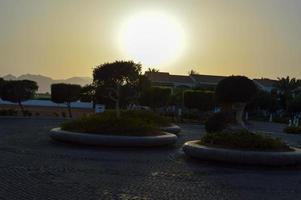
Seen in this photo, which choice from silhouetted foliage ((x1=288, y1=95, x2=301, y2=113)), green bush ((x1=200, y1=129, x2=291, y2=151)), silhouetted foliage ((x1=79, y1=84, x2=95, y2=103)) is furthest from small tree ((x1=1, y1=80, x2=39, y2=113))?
silhouetted foliage ((x1=288, y1=95, x2=301, y2=113))

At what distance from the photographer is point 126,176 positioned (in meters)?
11.1

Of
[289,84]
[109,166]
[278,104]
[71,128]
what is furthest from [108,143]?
[289,84]

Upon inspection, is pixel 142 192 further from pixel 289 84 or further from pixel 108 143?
pixel 289 84

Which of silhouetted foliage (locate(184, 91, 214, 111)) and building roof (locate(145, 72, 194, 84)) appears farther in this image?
building roof (locate(145, 72, 194, 84))

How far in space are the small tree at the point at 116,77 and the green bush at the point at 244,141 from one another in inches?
247

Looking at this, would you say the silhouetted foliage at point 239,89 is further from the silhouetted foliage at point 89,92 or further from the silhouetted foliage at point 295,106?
the silhouetted foliage at point 295,106

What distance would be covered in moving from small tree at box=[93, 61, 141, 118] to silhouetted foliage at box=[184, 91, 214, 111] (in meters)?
20.8

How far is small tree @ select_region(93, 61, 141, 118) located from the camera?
20484 millimetres

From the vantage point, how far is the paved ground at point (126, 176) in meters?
9.32

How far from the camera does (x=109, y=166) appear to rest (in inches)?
493

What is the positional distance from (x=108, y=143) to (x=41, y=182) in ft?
21.6

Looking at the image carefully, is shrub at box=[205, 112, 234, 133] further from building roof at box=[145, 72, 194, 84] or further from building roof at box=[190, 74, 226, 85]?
building roof at box=[190, 74, 226, 85]

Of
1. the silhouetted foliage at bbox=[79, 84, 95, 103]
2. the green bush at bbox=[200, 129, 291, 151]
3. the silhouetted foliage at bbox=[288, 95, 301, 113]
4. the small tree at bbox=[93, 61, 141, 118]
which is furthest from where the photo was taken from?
the silhouetted foliage at bbox=[288, 95, 301, 113]

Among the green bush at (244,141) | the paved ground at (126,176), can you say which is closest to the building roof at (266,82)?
A: the green bush at (244,141)
